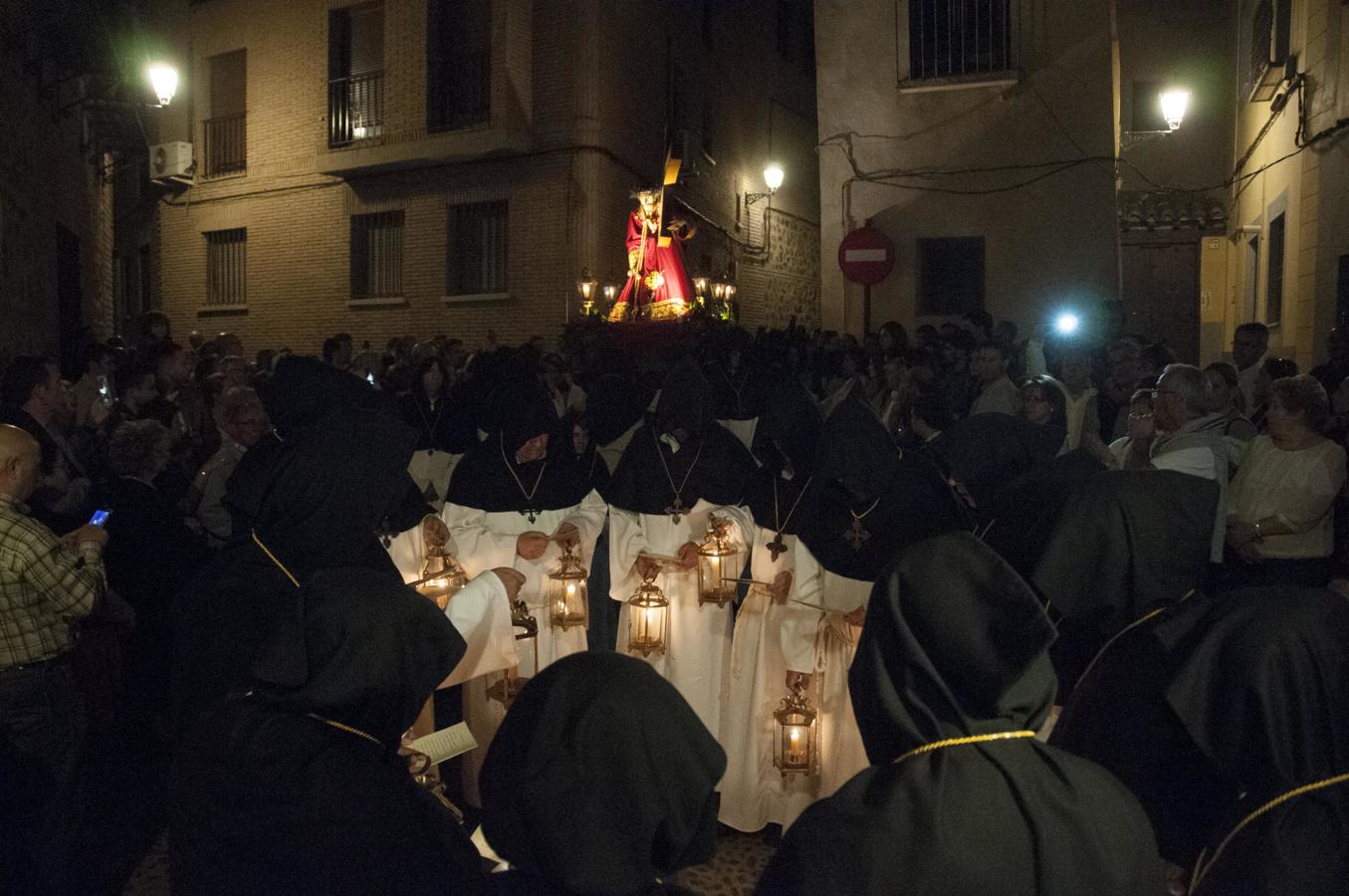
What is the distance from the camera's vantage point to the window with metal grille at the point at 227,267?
21094 mm

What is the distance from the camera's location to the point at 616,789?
194 cm

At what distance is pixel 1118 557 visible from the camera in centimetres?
312

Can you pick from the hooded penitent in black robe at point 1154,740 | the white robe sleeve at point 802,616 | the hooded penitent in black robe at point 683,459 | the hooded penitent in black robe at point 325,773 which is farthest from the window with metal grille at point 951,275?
the hooded penitent in black robe at point 325,773

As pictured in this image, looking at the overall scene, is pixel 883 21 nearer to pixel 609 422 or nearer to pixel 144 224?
pixel 609 422

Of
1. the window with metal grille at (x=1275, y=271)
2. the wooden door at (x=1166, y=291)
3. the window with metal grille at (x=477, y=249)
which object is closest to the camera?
the window with metal grille at (x=1275, y=271)

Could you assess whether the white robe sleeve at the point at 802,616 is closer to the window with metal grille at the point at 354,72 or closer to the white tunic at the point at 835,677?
the white tunic at the point at 835,677

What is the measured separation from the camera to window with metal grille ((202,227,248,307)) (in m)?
21.1

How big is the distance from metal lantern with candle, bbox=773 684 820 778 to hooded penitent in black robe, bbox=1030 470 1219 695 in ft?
5.48

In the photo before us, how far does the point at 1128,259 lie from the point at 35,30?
18010 mm

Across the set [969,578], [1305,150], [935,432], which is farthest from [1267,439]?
[1305,150]

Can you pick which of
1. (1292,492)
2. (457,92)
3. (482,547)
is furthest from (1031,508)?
(457,92)

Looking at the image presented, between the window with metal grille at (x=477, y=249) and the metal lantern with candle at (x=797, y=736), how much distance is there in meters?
14.5

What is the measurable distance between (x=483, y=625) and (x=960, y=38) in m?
12.9

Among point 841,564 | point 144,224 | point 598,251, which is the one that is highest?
point 144,224
